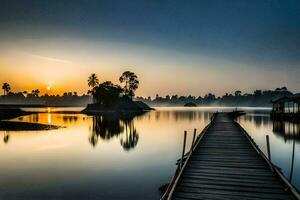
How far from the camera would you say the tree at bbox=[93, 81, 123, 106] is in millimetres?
113312

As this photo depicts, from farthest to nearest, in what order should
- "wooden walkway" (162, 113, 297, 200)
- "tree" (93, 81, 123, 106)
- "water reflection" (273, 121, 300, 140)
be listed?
"tree" (93, 81, 123, 106) → "water reflection" (273, 121, 300, 140) → "wooden walkway" (162, 113, 297, 200)

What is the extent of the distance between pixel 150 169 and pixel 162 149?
9.45 metres

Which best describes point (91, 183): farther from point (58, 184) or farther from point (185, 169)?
point (185, 169)

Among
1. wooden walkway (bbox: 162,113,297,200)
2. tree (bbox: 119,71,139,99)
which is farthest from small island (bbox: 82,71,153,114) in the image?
wooden walkway (bbox: 162,113,297,200)

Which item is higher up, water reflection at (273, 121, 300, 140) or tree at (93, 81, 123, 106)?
tree at (93, 81, 123, 106)

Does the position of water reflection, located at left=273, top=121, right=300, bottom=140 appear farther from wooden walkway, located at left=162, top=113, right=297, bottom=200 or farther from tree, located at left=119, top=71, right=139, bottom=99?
tree, located at left=119, top=71, right=139, bottom=99

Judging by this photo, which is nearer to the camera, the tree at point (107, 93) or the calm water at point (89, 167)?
the calm water at point (89, 167)

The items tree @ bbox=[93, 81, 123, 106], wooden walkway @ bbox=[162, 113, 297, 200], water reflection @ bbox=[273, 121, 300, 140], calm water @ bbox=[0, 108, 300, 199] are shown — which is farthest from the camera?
tree @ bbox=[93, 81, 123, 106]

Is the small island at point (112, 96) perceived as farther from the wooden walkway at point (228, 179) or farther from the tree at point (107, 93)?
the wooden walkway at point (228, 179)

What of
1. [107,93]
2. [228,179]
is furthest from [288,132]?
[107,93]

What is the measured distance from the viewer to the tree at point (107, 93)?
113 metres

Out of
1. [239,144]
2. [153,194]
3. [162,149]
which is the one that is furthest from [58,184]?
[162,149]

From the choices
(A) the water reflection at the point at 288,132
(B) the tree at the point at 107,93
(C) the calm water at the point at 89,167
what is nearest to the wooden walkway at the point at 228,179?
(C) the calm water at the point at 89,167

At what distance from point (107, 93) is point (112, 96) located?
3044 mm
